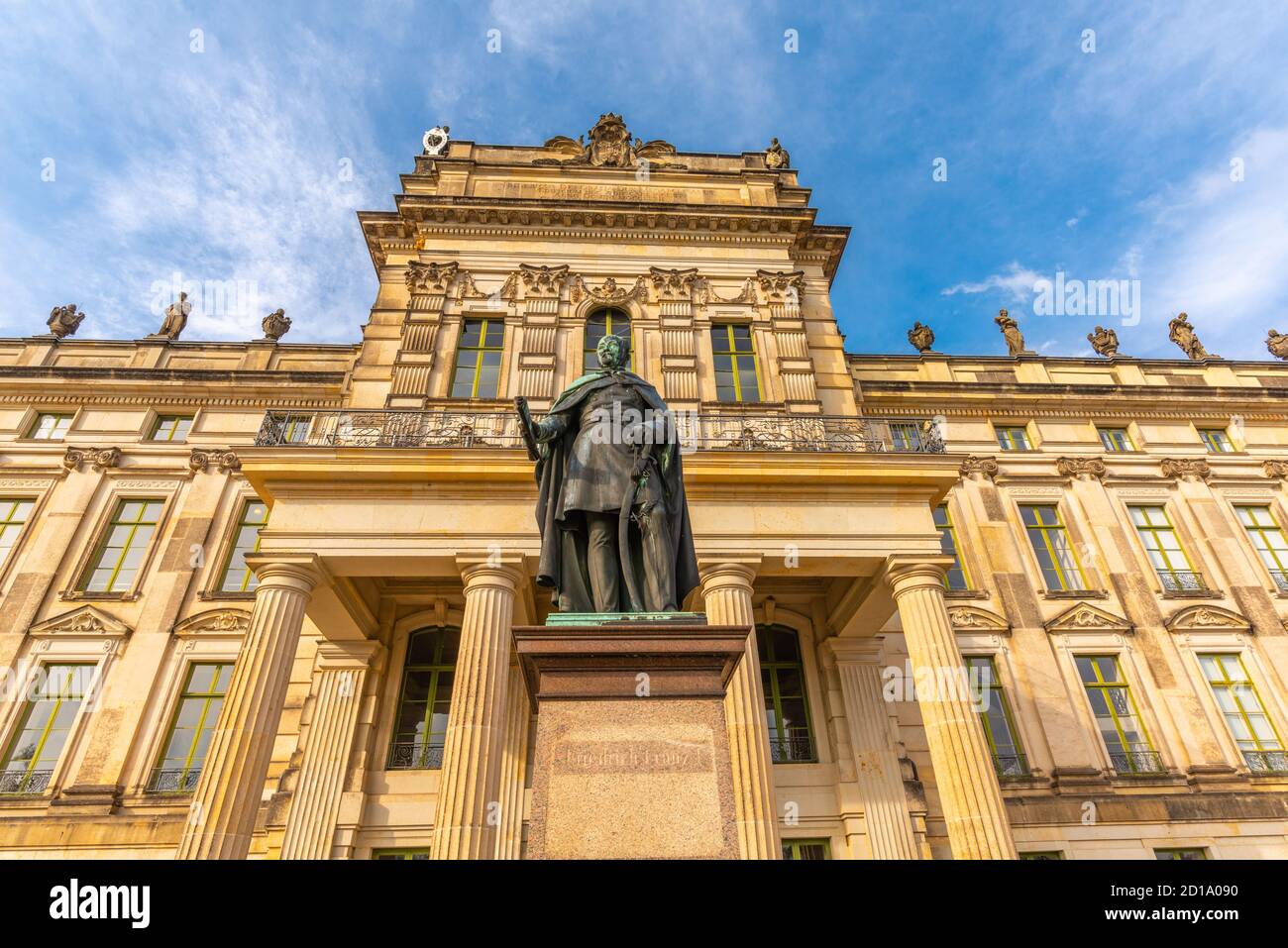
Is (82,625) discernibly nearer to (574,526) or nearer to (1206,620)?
(574,526)

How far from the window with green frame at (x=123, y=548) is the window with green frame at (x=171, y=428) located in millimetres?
2070

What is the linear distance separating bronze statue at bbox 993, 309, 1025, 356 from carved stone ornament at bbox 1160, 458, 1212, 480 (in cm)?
577

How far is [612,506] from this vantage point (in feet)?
20.7

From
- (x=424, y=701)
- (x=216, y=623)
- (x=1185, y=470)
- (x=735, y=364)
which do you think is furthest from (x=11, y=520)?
(x=1185, y=470)

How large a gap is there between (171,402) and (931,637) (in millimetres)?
20987

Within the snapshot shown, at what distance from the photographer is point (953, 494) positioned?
2009 cm

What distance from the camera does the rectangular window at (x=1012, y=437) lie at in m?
21.7

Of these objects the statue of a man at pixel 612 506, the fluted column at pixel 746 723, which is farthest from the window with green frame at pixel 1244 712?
the statue of a man at pixel 612 506

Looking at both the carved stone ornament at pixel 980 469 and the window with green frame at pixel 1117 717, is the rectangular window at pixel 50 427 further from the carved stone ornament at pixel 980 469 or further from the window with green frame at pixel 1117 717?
the window with green frame at pixel 1117 717

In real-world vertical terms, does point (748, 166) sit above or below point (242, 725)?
above

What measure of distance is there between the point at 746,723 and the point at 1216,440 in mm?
20483

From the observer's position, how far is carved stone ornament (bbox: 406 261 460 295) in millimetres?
19203

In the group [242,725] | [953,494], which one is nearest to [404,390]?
[242,725]
